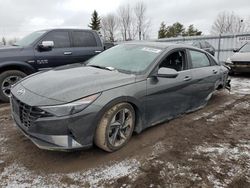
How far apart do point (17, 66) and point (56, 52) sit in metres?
1.02

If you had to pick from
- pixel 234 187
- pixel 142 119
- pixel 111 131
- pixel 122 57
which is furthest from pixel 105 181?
pixel 122 57

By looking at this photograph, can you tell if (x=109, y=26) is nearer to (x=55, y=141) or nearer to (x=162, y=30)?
(x=162, y=30)

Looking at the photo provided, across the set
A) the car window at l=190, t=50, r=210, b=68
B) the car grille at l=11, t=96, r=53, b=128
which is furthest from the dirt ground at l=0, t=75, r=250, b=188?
the car window at l=190, t=50, r=210, b=68

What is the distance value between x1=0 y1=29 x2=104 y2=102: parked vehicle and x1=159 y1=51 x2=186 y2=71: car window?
115 inches

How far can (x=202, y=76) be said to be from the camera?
188 inches

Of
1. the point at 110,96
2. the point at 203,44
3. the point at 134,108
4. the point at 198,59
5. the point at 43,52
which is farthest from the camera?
the point at 203,44

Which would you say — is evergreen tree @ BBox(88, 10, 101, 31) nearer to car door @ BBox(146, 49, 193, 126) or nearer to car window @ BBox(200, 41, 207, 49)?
car window @ BBox(200, 41, 207, 49)

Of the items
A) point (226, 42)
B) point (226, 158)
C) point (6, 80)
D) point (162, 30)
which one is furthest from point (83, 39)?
point (162, 30)

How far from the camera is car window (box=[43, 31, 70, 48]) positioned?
626cm

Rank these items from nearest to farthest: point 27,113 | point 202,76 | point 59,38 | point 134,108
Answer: point 27,113 → point 134,108 → point 202,76 → point 59,38

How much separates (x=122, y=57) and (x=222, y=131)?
7.03 ft

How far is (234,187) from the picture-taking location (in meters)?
2.68

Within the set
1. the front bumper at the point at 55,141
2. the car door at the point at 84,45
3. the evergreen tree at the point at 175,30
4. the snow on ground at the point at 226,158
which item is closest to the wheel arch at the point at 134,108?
the front bumper at the point at 55,141

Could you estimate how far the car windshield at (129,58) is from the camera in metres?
3.80
